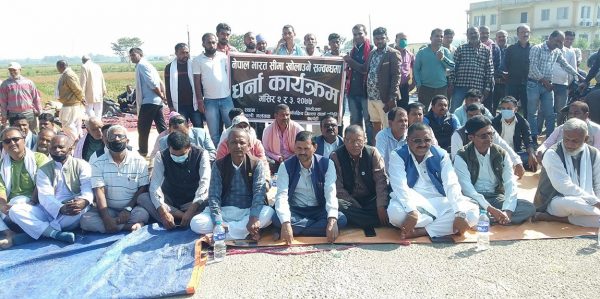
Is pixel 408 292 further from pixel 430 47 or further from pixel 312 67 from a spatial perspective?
pixel 430 47

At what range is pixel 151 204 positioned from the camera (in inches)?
204

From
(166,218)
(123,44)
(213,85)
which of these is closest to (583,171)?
(166,218)

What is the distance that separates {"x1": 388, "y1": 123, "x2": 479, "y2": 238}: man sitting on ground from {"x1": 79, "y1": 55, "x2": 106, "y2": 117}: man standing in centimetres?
747

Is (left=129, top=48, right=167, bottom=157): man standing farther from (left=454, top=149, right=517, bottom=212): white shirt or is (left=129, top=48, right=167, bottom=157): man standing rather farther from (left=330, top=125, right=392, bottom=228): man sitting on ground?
(left=454, top=149, right=517, bottom=212): white shirt

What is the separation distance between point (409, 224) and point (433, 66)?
4.42 meters

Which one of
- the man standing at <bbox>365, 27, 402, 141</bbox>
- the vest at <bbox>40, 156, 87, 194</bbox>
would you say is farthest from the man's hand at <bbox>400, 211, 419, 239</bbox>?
the vest at <bbox>40, 156, 87, 194</bbox>

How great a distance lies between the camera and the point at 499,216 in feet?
15.5

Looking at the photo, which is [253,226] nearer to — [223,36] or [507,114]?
[223,36]

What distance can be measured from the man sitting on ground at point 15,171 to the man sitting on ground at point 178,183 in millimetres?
1238

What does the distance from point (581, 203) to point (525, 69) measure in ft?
15.0

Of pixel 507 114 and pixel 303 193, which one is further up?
pixel 507 114

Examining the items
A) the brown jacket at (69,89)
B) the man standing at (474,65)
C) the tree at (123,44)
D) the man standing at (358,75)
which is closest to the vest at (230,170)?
the man standing at (358,75)

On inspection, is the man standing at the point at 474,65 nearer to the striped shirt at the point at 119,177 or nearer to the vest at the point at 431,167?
the vest at the point at 431,167

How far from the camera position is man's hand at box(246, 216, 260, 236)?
15.4ft
